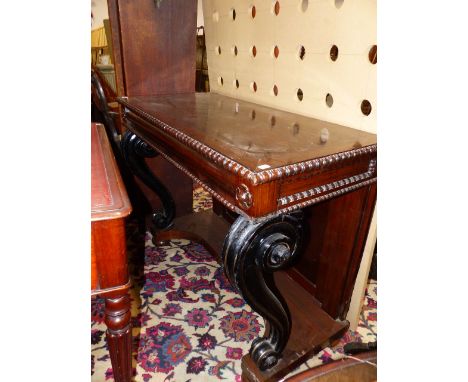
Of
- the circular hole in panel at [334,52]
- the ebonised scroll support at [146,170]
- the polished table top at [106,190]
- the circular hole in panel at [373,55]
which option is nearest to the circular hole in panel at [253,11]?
the circular hole in panel at [334,52]

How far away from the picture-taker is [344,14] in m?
1.15

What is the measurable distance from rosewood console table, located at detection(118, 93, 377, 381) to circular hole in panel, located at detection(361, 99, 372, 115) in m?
0.09

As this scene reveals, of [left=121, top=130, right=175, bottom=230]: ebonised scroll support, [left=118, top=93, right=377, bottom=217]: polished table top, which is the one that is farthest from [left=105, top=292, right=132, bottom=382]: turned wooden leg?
[left=121, top=130, right=175, bottom=230]: ebonised scroll support

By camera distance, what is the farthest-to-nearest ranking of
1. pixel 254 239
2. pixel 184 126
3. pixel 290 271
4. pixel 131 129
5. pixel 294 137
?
pixel 290 271
pixel 131 129
pixel 184 126
pixel 294 137
pixel 254 239

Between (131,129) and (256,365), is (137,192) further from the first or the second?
(256,365)

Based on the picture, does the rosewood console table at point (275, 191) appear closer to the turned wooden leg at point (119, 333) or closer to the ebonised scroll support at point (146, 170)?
the ebonised scroll support at point (146, 170)

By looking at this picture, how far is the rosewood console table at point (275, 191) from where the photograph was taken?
2.88ft

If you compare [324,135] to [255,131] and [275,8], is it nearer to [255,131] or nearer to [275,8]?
[255,131]

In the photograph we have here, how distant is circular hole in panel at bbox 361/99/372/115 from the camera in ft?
3.85

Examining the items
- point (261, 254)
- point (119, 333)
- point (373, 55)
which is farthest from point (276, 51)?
point (119, 333)
